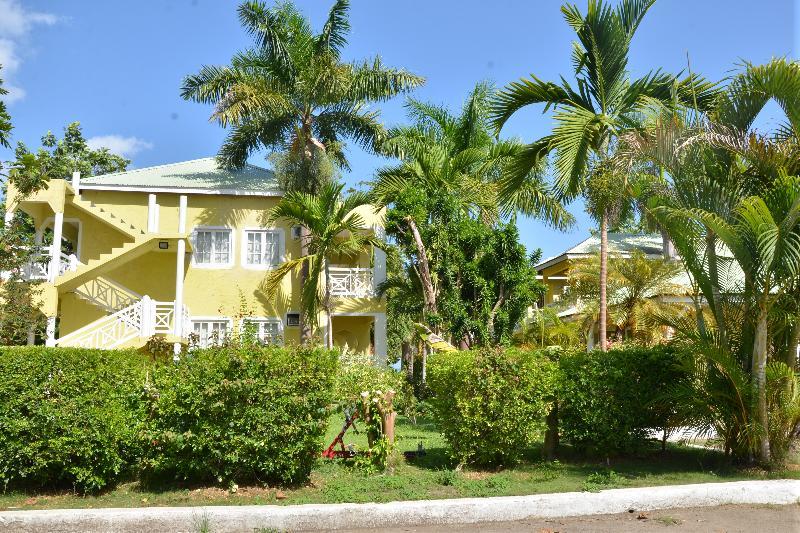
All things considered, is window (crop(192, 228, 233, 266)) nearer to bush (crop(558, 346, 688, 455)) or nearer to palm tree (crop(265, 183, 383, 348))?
palm tree (crop(265, 183, 383, 348))

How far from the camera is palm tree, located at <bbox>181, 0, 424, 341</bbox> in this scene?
2114 cm

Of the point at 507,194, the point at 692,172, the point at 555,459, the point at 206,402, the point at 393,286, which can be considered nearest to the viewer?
the point at 206,402

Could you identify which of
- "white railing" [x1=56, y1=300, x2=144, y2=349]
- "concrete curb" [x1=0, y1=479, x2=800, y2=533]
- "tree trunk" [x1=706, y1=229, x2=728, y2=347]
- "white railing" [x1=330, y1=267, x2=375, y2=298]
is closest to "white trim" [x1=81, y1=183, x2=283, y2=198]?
"white railing" [x1=330, y1=267, x2=375, y2=298]

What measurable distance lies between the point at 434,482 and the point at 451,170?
486 inches

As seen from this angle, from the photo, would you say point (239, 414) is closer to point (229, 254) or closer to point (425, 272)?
point (425, 272)

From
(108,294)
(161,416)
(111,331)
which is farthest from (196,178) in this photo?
(161,416)

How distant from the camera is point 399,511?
732 centimetres

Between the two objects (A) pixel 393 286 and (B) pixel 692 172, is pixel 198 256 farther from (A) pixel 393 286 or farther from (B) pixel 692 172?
(B) pixel 692 172

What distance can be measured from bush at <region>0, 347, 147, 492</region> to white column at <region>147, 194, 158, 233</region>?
46.2ft

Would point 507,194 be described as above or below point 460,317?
above

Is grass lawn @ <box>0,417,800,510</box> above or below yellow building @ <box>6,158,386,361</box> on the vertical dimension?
below

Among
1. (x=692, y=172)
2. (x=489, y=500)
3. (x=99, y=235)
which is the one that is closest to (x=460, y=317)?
(x=692, y=172)

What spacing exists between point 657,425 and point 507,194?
4670 mm

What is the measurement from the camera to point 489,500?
7.53 metres
